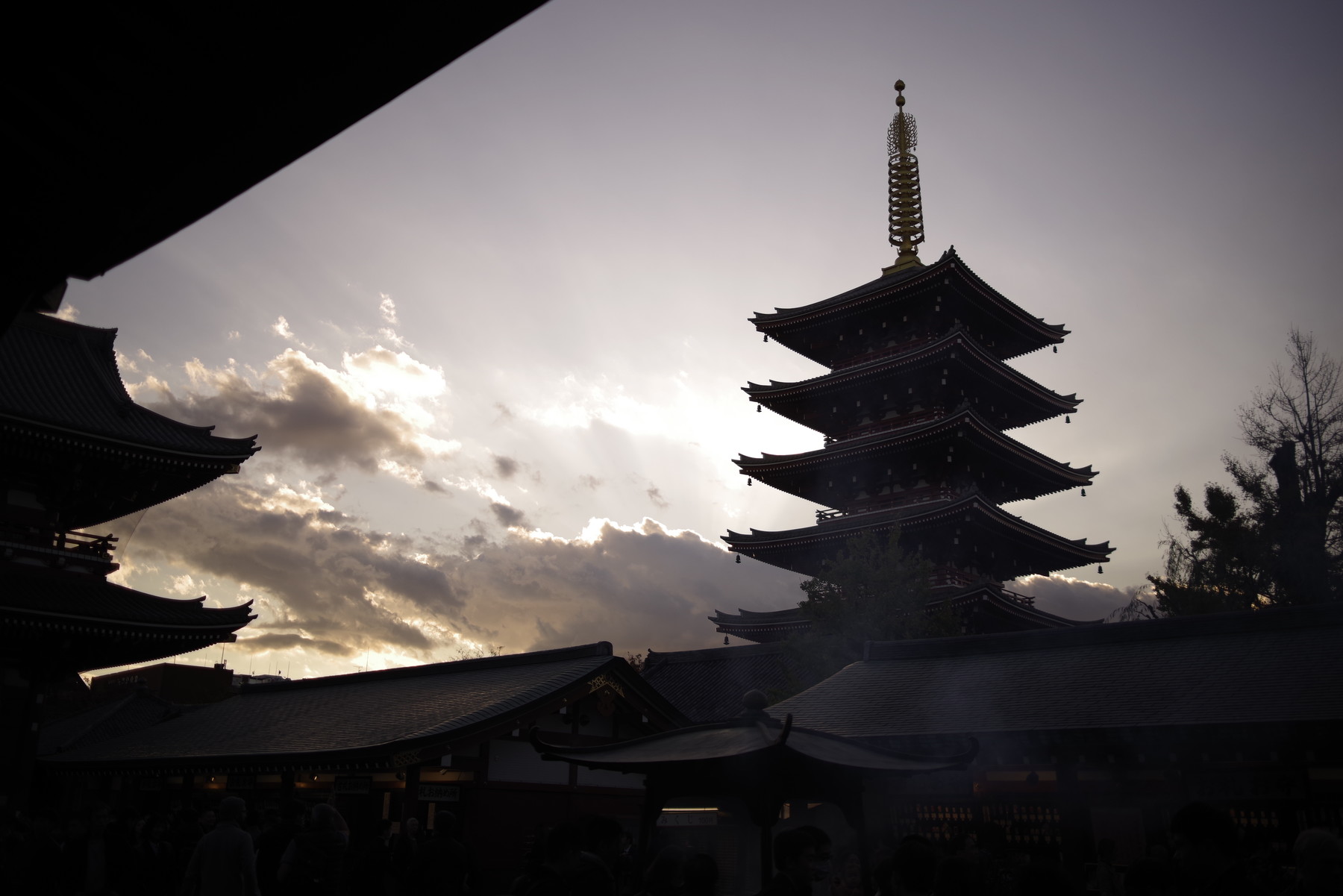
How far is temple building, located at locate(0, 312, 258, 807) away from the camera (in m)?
16.5

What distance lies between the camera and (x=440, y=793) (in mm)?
15227

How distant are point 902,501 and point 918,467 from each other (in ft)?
4.47

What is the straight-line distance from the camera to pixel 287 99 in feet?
7.61

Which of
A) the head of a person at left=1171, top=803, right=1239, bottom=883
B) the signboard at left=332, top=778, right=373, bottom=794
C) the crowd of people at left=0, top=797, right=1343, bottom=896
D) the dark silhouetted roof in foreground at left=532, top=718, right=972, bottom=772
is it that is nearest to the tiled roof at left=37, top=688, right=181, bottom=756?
the signboard at left=332, top=778, right=373, bottom=794

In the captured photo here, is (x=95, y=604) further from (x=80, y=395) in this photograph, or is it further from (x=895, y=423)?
(x=895, y=423)

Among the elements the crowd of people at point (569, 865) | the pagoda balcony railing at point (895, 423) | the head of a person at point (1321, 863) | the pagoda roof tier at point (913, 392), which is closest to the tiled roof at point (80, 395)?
the crowd of people at point (569, 865)

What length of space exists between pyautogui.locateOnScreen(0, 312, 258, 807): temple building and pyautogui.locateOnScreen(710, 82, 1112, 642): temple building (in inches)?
721

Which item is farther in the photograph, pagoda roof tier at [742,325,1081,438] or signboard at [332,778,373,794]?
pagoda roof tier at [742,325,1081,438]

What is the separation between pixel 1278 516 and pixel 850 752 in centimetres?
2621

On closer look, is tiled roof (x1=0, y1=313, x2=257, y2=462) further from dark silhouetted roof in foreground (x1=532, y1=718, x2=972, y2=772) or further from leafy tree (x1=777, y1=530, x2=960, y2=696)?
leafy tree (x1=777, y1=530, x2=960, y2=696)

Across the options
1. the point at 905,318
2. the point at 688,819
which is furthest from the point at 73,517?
the point at 905,318

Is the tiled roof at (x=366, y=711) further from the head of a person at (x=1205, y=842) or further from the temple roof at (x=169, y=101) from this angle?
the temple roof at (x=169, y=101)

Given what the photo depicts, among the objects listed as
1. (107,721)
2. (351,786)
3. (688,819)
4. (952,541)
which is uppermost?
(952,541)

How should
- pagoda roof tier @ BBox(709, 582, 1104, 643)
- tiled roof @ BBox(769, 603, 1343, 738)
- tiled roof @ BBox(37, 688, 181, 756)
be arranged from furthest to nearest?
tiled roof @ BBox(37, 688, 181, 756)
pagoda roof tier @ BBox(709, 582, 1104, 643)
tiled roof @ BBox(769, 603, 1343, 738)
